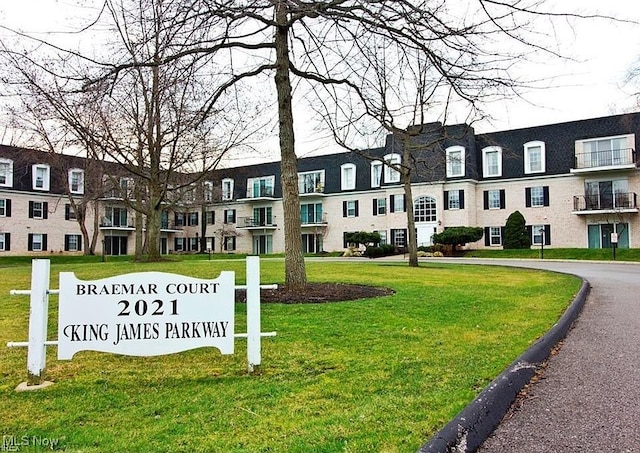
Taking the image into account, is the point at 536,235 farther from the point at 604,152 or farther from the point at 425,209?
the point at 425,209

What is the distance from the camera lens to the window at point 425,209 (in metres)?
40.2

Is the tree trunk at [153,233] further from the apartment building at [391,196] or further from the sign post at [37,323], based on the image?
the sign post at [37,323]

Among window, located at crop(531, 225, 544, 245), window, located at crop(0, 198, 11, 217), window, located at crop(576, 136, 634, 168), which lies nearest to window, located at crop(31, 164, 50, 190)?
window, located at crop(0, 198, 11, 217)

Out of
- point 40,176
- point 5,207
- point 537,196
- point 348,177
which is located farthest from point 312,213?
point 5,207

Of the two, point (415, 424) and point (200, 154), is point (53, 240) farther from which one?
point (415, 424)

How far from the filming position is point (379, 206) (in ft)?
144

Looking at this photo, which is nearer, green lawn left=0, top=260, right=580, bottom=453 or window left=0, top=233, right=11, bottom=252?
green lawn left=0, top=260, right=580, bottom=453

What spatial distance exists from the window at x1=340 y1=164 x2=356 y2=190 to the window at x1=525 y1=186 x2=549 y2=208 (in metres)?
15.0

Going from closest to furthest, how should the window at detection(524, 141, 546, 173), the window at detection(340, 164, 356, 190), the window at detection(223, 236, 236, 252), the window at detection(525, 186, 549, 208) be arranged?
1. the window at detection(525, 186, 549, 208)
2. the window at detection(524, 141, 546, 173)
3. the window at detection(340, 164, 356, 190)
4. the window at detection(223, 236, 236, 252)

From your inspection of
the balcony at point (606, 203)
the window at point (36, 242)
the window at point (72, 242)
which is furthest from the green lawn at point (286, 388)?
the window at point (72, 242)

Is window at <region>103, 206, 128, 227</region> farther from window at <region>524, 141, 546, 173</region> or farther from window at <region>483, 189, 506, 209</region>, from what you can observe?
window at <region>524, 141, 546, 173</region>

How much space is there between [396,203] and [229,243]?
2002 cm

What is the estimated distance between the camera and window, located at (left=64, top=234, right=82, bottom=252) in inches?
1781

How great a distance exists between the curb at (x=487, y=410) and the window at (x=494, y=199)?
34.4 metres
